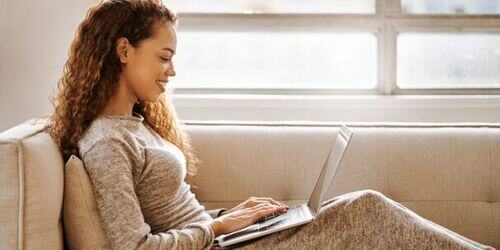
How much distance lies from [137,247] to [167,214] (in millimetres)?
233

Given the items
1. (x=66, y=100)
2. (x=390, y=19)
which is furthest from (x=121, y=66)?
(x=390, y=19)

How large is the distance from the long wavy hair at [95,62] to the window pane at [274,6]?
0.99 meters

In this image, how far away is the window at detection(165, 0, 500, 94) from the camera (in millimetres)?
2764

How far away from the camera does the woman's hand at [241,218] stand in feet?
5.52

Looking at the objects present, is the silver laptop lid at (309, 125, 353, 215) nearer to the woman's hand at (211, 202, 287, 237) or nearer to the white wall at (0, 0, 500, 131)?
the woman's hand at (211, 202, 287, 237)

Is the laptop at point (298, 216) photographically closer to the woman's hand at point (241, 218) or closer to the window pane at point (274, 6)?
the woman's hand at point (241, 218)

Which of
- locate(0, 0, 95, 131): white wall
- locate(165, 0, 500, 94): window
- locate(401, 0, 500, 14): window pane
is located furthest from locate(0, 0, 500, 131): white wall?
locate(401, 0, 500, 14): window pane

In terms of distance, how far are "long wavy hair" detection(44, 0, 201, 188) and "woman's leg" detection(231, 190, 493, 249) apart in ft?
1.62

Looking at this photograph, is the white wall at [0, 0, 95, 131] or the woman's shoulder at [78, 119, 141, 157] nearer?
the woman's shoulder at [78, 119, 141, 157]

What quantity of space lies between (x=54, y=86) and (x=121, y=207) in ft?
3.94

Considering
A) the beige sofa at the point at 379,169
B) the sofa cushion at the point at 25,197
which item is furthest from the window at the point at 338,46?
the sofa cushion at the point at 25,197

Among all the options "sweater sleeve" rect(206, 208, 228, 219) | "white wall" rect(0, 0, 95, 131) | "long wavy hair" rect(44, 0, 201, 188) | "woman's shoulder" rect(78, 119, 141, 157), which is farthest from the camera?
"white wall" rect(0, 0, 95, 131)

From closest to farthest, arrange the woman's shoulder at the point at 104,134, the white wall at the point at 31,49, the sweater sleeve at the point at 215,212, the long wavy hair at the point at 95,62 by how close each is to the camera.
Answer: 1. the woman's shoulder at the point at 104,134
2. the long wavy hair at the point at 95,62
3. the sweater sleeve at the point at 215,212
4. the white wall at the point at 31,49

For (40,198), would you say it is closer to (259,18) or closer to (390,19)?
(259,18)
